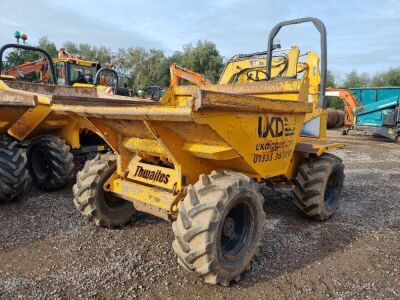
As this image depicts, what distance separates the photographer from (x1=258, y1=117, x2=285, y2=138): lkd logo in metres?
3.23

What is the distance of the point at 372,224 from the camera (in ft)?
15.0

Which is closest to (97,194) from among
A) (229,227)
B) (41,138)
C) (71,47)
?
(229,227)

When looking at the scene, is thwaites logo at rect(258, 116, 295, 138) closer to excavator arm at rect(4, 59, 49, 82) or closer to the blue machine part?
the blue machine part

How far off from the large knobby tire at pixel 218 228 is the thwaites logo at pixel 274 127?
494 millimetres

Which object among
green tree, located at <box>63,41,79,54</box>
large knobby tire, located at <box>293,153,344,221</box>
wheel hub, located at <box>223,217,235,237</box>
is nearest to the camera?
wheel hub, located at <box>223,217,235,237</box>

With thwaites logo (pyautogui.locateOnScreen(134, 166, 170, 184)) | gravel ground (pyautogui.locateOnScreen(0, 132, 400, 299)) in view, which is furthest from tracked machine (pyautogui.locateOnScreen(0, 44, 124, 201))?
thwaites logo (pyautogui.locateOnScreen(134, 166, 170, 184))

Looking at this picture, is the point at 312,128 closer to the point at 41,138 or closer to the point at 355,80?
the point at 41,138

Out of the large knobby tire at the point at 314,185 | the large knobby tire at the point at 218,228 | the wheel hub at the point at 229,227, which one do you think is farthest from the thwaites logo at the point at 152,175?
the large knobby tire at the point at 314,185

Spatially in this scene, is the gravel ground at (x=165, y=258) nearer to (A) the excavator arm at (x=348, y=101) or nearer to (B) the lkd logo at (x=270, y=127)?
(B) the lkd logo at (x=270, y=127)

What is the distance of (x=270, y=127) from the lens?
3.37 m

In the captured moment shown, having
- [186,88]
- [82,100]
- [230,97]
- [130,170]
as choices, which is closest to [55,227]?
[130,170]

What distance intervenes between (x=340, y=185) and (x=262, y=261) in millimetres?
1965

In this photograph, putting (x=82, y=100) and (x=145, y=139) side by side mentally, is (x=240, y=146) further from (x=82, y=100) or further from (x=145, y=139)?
(x=82, y=100)

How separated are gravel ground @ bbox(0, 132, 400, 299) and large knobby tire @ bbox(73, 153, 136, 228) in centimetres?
17
